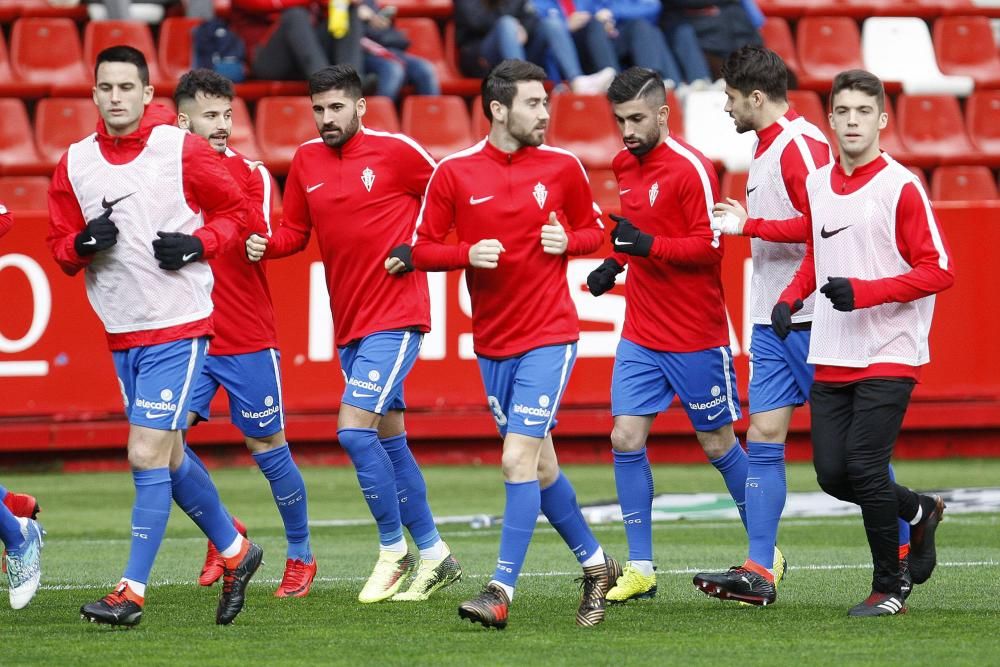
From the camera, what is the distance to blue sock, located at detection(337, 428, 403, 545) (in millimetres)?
7273

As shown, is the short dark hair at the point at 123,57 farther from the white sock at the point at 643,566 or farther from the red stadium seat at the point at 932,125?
the red stadium seat at the point at 932,125

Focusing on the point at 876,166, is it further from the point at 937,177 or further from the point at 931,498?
the point at 937,177

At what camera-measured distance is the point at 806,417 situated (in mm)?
12539

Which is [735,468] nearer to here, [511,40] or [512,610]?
[512,610]

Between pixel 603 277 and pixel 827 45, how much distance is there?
9.39 meters

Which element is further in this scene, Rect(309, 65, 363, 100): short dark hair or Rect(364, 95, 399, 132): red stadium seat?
Rect(364, 95, 399, 132): red stadium seat

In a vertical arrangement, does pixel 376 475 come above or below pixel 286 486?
above

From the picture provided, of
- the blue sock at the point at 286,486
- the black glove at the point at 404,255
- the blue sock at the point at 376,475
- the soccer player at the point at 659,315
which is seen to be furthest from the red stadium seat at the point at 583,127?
the blue sock at the point at 376,475

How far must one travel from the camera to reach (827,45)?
52.3ft

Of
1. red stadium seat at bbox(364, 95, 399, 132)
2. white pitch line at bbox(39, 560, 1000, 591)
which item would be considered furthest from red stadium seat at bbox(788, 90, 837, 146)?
white pitch line at bbox(39, 560, 1000, 591)

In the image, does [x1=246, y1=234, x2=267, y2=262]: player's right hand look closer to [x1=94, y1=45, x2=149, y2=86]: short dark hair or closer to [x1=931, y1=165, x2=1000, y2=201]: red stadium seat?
[x1=94, y1=45, x2=149, y2=86]: short dark hair

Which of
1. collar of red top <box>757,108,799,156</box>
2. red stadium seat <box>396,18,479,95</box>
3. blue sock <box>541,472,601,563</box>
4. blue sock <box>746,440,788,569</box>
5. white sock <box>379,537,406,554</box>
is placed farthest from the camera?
red stadium seat <box>396,18,479,95</box>

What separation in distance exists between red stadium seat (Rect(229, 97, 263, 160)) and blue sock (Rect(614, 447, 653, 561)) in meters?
6.64

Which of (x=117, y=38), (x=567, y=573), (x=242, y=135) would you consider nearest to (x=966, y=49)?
(x=242, y=135)
